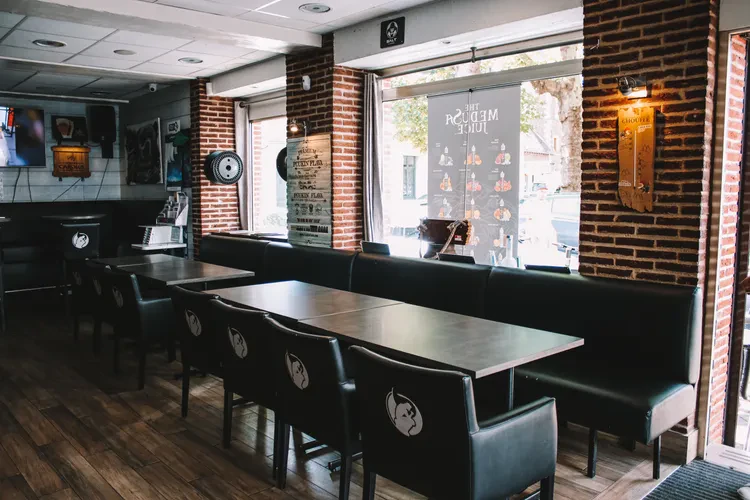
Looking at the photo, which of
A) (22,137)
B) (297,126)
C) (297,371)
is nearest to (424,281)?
(297,371)

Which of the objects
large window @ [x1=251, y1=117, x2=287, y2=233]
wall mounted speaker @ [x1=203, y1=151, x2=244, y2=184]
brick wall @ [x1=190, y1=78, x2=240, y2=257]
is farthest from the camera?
large window @ [x1=251, y1=117, x2=287, y2=233]

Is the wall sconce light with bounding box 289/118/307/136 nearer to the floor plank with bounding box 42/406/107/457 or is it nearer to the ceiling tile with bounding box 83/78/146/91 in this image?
the ceiling tile with bounding box 83/78/146/91

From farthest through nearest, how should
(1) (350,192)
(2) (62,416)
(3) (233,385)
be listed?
(1) (350,192)
(2) (62,416)
(3) (233,385)

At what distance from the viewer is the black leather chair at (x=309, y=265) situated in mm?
5531

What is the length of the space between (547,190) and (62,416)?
400cm

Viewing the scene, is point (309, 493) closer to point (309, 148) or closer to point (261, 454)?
point (261, 454)

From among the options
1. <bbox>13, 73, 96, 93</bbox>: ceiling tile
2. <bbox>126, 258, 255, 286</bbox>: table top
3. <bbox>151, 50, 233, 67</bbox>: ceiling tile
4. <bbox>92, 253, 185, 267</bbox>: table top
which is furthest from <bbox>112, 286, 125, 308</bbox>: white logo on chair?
<bbox>13, 73, 96, 93</bbox>: ceiling tile

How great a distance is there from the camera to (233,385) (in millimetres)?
3438

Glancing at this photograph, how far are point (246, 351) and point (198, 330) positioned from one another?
2.37 feet

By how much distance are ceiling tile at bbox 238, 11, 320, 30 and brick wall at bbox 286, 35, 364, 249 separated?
1.25 ft

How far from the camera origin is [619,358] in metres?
3.68

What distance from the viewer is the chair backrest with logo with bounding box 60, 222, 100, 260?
7566mm

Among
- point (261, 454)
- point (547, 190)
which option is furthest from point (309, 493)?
point (547, 190)

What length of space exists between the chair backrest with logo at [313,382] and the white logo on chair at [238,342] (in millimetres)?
343
